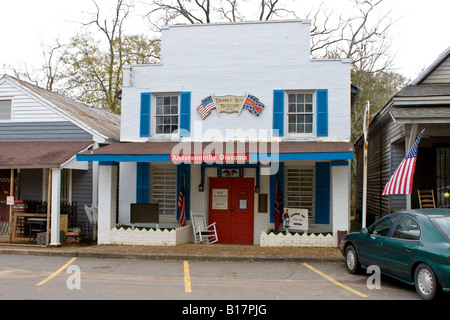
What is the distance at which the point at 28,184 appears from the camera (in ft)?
50.5

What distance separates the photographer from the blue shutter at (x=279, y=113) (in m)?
13.6

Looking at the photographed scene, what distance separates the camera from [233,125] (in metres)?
13.9

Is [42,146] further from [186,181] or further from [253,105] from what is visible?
[253,105]

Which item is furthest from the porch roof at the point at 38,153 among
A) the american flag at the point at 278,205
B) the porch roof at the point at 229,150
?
the american flag at the point at 278,205

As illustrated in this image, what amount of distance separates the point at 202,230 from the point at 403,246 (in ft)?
25.7

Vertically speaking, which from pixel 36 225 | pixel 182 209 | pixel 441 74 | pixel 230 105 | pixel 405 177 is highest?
pixel 441 74

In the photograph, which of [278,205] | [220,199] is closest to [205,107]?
[220,199]

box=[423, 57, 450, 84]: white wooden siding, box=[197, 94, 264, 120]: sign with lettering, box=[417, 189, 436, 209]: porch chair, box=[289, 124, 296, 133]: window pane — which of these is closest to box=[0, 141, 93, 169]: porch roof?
box=[197, 94, 264, 120]: sign with lettering

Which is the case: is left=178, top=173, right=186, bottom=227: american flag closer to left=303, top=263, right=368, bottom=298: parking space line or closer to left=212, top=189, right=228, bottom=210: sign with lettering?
left=212, top=189, right=228, bottom=210: sign with lettering

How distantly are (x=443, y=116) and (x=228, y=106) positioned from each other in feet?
20.2

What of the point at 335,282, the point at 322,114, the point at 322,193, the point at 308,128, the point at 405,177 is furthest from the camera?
the point at 308,128

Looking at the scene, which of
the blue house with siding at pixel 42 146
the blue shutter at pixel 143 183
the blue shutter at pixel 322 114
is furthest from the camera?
the blue shutter at pixel 143 183

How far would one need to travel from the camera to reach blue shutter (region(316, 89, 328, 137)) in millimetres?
13359

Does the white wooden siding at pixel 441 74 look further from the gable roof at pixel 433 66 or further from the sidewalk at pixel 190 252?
the sidewalk at pixel 190 252
